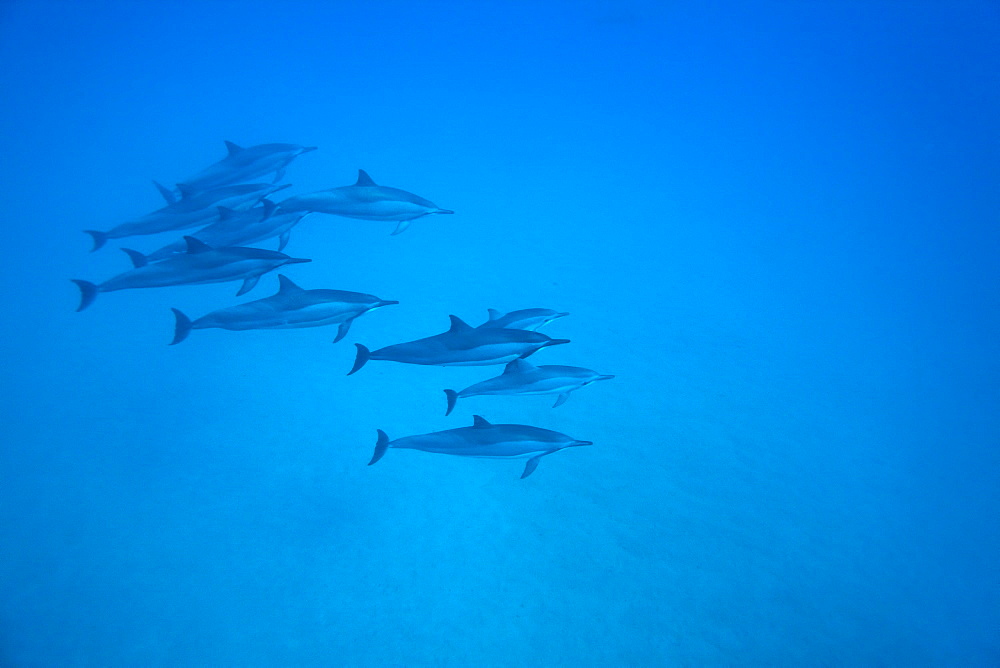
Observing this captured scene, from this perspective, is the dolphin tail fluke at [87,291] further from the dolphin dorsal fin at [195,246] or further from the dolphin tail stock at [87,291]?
the dolphin dorsal fin at [195,246]

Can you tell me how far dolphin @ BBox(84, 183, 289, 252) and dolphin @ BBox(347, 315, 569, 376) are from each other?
2680 mm

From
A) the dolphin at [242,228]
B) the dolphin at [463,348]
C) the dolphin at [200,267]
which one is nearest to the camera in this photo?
the dolphin at [463,348]

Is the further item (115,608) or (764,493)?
(764,493)

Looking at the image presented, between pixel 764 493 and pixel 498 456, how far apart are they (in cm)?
328

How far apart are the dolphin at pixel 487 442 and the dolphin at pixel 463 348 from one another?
18.6 inches

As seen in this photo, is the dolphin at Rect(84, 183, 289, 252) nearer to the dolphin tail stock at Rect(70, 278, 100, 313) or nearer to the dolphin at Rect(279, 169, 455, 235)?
the dolphin at Rect(279, 169, 455, 235)

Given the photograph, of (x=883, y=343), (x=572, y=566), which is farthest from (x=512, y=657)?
(x=883, y=343)

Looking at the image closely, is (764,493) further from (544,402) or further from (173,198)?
(173,198)

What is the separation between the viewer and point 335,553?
4215 mm

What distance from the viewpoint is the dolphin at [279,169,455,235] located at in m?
4.69

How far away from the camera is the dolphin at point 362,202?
15.4 ft

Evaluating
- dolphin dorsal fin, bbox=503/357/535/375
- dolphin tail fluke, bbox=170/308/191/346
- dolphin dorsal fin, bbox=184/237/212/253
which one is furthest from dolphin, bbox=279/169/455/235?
dolphin dorsal fin, bbox=503/357/535/375

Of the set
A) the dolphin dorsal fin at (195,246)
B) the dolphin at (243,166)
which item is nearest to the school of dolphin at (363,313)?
the dolphin dorsal fin at (195,246)

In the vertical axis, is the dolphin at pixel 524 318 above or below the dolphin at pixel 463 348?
above
